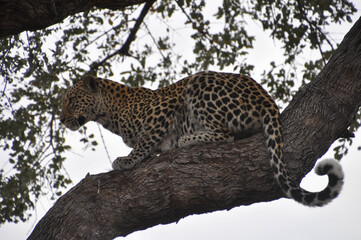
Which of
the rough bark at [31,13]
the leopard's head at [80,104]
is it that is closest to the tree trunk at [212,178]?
the rough bark at [31,13]

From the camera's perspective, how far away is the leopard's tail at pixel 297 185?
15.3ft

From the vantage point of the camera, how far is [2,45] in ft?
24.9

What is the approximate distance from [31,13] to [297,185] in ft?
9.23

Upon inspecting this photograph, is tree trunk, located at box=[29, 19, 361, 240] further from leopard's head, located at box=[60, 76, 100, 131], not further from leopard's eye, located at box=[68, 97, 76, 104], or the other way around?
leopard's eye, located at box=[68, 97, 76, 104]

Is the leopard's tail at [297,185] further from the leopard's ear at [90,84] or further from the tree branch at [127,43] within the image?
the tree branch at [127,43]

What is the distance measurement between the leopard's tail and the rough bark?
2276mm

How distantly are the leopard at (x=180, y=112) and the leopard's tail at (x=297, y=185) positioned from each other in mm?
14

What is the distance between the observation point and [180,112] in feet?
21.5

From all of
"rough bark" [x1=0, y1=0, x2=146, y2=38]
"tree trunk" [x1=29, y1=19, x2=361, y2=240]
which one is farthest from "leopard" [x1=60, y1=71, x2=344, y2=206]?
"rough bark" [x1=0, y1=0, x2=146, y2=38]

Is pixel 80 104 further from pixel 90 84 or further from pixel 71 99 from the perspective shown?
pixel 90 84

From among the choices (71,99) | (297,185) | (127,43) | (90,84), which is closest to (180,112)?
(90,84)

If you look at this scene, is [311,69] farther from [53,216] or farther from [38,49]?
[53,216]

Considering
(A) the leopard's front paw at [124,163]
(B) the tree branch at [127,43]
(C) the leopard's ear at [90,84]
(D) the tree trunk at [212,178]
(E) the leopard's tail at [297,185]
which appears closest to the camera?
(E) the leopard's tail at [297,185]

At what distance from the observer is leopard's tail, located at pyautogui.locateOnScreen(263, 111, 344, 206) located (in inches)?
183
